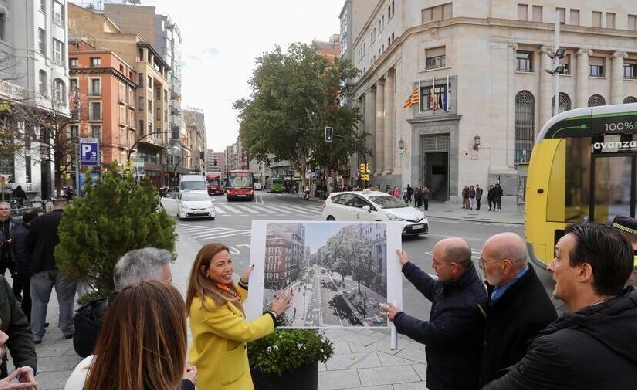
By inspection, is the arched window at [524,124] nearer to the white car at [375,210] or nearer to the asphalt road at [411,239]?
the asphalt road at [411,239]

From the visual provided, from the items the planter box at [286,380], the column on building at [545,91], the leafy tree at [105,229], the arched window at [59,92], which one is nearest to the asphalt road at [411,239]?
the leafy tree at [105,229]

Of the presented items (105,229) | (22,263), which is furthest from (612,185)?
(22,263)

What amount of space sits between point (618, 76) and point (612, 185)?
37.3 metres

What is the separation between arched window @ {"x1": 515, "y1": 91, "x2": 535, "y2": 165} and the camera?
122ft

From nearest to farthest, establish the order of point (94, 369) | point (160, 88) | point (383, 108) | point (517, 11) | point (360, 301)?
point (94, 369) → point (360, 301) → point (517, 11) → point (383, 108) → point (160, 88)

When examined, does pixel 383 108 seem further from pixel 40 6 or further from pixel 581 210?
pixel 581 210

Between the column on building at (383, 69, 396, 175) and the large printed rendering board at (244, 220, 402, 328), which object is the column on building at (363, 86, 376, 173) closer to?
the column on building at (383, 69, 396, 175)

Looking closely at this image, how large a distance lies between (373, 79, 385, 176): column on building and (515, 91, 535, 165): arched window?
1427 centimetres

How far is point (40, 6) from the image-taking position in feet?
121

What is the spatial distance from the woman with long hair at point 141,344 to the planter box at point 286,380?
7.27 feet

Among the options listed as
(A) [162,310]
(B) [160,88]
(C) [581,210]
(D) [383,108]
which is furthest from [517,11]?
(B) [160,88]

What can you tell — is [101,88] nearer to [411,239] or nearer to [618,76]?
[411,239]

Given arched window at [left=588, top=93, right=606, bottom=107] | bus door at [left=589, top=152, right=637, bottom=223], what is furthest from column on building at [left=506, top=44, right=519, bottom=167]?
bus door at [left=589, top=152, right=637, bottom=223]

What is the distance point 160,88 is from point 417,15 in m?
53.2
